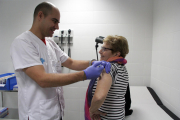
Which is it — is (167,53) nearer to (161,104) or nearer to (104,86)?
(161,104)

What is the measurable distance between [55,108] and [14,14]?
6.54 ft

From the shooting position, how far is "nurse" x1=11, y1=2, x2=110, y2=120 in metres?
0.85

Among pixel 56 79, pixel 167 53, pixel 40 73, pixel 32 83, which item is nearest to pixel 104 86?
pixel 56 79

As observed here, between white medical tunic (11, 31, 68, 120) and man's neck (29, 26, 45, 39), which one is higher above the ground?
man's neck (29, 26, 45, 39)

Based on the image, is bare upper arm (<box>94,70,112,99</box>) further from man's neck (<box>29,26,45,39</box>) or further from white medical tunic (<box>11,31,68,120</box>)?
man's neck (<box>29,26,45,39</box>)

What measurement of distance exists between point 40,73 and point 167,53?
159 centimetres

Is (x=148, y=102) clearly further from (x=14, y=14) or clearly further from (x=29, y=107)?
(x=14, y=14)

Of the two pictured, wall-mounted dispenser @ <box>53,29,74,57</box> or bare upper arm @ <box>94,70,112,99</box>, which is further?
wall-mounted dispenser @ <box>53,29,74,57</box>

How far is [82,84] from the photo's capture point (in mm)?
1999

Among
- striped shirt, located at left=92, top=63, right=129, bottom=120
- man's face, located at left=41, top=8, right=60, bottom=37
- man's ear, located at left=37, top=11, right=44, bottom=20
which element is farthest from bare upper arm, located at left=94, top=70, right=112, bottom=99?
man's ear, located at left=37, top=11, right=44, bottom=20

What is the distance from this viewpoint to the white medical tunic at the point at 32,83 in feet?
2.85

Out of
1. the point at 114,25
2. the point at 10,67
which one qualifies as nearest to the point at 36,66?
the point at 114,25

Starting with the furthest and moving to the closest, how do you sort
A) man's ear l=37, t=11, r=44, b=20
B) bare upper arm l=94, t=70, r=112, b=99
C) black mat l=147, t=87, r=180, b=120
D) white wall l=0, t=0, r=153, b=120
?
white wall l=0, t=0, r=153, b=120
black mat l=147, t=87, r=180, b=120
man's ear l=37, t=11, r=44, b=20
bare upper arm l=94, t=70, r=112, b=99

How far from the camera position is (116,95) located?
3.05ft
